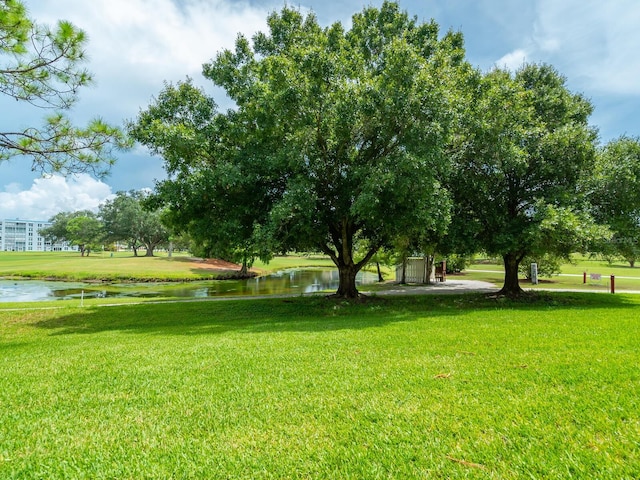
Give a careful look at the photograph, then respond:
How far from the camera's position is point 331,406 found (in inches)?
139

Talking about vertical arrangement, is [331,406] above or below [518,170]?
below

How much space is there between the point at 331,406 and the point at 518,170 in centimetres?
1234

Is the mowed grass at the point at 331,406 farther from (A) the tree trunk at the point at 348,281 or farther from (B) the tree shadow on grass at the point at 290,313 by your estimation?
(A) the tree trunk at the point at 348,281

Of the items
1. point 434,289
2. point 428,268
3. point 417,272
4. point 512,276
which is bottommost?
point 434,289

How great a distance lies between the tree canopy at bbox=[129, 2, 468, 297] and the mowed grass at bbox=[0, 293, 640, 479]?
15.3ft

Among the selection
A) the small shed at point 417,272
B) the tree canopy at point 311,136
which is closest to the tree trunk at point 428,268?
the small shed at point 417,272

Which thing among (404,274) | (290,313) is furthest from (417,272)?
(290,313)

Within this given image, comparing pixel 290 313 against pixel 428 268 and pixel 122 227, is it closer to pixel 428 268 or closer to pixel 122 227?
pixel 428 268

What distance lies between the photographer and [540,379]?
4.13m

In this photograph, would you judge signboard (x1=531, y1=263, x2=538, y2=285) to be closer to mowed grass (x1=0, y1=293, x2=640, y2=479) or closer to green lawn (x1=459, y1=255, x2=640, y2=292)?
green lawn (x1=459, y1=255, x2=640, y2=292)

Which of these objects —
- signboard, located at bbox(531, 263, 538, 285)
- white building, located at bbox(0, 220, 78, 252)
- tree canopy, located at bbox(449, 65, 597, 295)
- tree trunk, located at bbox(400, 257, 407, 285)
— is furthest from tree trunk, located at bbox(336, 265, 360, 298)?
white building, located at bbox(0, 220, 78, 252)

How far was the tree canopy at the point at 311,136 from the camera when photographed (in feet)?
34.5

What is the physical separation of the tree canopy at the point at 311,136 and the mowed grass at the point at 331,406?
4.65 metres

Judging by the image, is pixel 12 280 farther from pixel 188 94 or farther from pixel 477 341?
pixel 477 341
